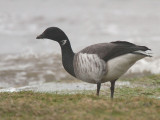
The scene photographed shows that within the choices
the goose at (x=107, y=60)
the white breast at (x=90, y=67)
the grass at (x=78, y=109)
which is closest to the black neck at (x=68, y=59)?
the white breast at (x=90, y=67)

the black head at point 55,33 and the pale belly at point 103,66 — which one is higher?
the black head at point 55,33

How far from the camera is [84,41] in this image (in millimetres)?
47750

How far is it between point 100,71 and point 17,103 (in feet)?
8.52

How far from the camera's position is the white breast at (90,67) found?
12.8m

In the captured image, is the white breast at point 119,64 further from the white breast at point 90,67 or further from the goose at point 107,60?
the white breast at point 90,67

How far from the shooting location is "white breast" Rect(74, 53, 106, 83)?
12844 mm

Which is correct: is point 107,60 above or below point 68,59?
below

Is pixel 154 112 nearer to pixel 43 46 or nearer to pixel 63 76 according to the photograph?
pixel 63 76

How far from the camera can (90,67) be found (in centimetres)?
1291

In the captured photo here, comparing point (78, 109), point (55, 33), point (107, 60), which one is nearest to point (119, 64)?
point (107, 60)

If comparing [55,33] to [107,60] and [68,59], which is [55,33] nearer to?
[68,59]

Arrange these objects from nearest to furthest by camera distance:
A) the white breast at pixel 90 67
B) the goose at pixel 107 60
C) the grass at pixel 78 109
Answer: the grass at pixel 78 109
the goose at pixel 107 60
the white breast at pixel 90 67

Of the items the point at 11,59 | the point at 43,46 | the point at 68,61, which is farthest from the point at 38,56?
the point at 68,61

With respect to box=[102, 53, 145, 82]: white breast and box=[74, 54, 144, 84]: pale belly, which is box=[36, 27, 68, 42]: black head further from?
box=[102, 53, 145, 82]: white breast
